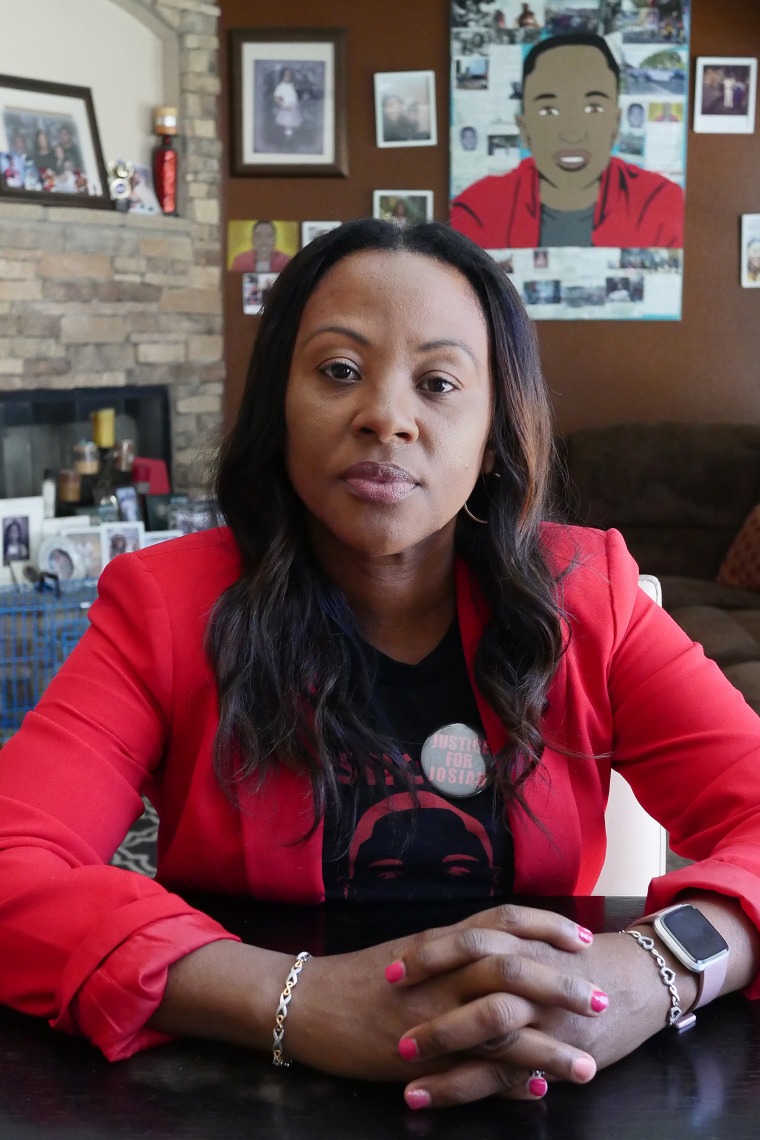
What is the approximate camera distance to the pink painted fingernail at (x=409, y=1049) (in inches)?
31.4

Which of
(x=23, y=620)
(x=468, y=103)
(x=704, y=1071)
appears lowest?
(x=23, y=620)

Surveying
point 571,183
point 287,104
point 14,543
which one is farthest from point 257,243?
point 14,543

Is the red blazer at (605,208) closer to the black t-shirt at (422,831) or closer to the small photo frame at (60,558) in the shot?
the small photo frame at (60,558)

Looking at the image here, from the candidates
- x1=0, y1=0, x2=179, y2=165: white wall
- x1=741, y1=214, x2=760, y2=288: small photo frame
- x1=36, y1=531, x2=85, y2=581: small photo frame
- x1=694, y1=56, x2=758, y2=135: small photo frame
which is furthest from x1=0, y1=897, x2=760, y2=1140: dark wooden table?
x1=694, y1=56, x2=758, y2=135: small photo frame

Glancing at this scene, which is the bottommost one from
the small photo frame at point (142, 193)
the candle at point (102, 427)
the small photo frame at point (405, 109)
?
the candle at point (102, 427)

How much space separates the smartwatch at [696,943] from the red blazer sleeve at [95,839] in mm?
348

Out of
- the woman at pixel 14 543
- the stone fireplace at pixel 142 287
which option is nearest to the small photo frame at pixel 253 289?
the stone fireplace at pixel 142 287

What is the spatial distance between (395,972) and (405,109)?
4.57 metres

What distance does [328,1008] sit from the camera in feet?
2.76

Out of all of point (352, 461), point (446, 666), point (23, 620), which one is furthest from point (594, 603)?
point (23, 620)

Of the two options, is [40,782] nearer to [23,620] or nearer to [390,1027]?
[390,1027]

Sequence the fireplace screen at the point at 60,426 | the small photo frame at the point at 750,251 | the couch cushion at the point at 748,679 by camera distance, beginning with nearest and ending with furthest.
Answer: the couch cushion at the point at 748,679 < the fireplace screen at the point at 60,426 < the small photo frame at the point at 750,251

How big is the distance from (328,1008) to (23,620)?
10.6ft

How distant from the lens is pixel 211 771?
1.15 m
